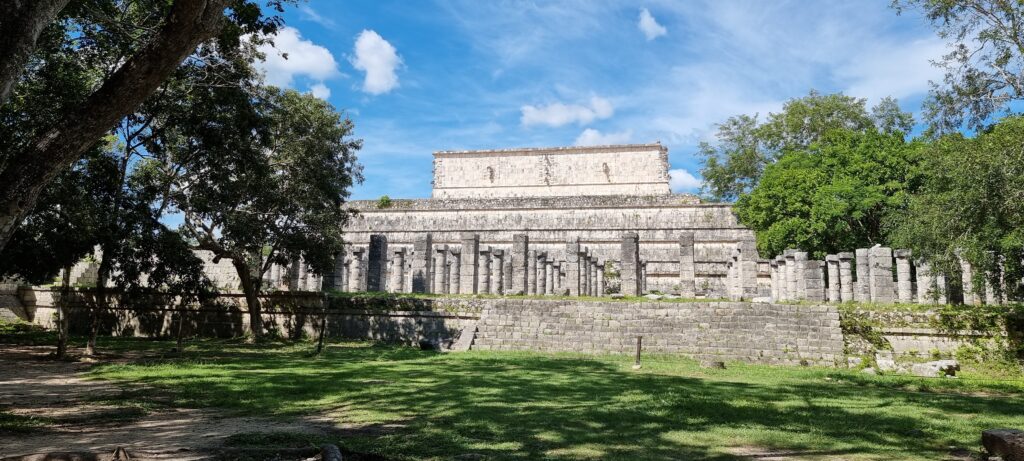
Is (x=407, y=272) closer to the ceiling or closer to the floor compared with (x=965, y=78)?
closer to the floor

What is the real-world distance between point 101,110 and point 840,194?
25.9 m

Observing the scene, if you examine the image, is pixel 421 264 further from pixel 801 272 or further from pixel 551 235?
pixel 551 235

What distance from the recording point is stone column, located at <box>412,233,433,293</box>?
21.3 metres

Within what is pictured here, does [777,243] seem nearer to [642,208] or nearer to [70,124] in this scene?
[642,208]

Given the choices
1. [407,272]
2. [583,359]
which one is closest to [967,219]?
[583,359]

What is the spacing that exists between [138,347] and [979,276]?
1857 centimetres

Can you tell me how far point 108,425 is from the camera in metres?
6.26

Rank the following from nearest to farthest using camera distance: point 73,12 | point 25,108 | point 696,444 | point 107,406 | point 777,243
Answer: point 696,444 < point 107,406 < point 73,12 < point 25,108 < point 777,243

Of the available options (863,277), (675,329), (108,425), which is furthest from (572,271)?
(108,425)

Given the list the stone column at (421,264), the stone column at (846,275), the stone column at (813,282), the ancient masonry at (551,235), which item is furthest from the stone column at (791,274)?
the stone column at (421,264)

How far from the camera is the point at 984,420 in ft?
22.5

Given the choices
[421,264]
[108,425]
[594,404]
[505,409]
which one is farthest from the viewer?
[421,264]

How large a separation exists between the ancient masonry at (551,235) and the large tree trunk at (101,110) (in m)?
15.4

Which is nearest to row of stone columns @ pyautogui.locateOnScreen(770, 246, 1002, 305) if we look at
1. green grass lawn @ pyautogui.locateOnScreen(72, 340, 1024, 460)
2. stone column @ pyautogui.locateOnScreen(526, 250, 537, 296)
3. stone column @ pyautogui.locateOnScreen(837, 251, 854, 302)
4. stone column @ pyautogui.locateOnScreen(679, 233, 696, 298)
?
stone column @ pyautogui.locateOnScreen(837, 251, 854, 302)
